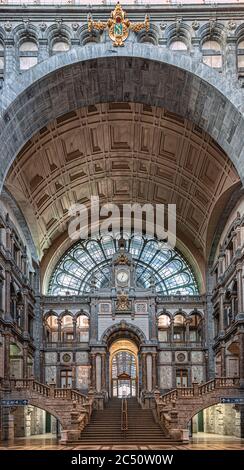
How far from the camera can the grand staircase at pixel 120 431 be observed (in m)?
35.8

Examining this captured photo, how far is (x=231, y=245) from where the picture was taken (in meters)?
46.2

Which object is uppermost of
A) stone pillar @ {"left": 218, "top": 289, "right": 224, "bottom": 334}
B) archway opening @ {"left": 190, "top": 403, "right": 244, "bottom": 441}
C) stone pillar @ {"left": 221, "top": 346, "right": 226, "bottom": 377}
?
stone pillar @ {"left": 218, "top": 289, "right": 224, "bottom": 334}

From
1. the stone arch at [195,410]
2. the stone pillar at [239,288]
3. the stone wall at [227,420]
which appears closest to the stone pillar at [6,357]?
the stone arch at [195,410]

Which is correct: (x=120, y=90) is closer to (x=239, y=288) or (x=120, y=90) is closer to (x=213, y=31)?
(x=213, y=31)

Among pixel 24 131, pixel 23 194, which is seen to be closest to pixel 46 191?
pixel 23 194

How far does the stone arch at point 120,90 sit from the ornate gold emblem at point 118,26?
1.78 feet

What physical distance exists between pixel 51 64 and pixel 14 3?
4.24 meters

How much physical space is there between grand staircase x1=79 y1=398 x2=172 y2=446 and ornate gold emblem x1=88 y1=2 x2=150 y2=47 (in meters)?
19.9

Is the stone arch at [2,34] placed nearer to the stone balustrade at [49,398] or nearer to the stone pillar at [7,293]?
the stone pillar at [7,293]

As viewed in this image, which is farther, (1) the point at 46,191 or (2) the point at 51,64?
(1) the point at 46,191

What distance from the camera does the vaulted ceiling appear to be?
42.4 meters

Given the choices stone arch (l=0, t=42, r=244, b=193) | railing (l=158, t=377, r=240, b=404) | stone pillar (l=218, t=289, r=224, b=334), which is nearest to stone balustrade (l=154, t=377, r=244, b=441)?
railing (l=158, t=377, r=240, b=404)

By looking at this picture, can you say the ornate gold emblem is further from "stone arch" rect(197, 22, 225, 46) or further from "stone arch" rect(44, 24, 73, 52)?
"stone arch" rect(197, 22, 225, 46)
